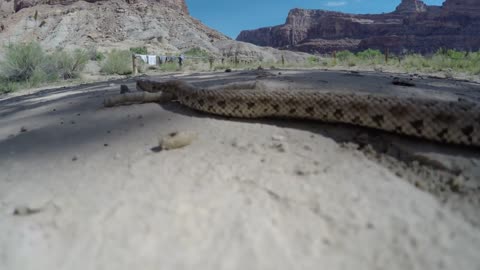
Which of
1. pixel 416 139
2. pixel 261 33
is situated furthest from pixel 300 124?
pixel 261 33

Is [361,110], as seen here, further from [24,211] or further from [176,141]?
[24,211]

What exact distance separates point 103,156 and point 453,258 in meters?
2.49

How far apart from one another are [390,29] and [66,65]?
350ft

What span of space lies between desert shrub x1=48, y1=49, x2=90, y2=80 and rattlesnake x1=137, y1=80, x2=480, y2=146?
14.6 meters

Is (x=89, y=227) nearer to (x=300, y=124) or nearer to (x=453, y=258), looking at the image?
(x=453, y=258)

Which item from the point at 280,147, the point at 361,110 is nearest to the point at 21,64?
the point at 280,147

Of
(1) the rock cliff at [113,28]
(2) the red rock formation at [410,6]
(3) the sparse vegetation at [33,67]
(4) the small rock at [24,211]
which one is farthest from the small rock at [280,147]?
(2) the red rock formation at [410,6]

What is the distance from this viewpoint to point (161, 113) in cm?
376

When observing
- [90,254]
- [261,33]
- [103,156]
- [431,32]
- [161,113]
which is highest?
[261,33]

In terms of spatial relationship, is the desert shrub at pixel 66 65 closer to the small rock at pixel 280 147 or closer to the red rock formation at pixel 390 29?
the small rock at pixel 280 147

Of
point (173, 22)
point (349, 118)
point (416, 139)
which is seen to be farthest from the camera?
point (173, 22)

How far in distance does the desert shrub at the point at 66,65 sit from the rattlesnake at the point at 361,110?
14576 mm

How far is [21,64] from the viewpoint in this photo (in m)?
14.7

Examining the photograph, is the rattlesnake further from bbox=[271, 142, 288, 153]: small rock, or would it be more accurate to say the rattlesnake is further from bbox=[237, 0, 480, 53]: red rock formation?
bbox=[237, 0, 480, 53]: red rock formation
